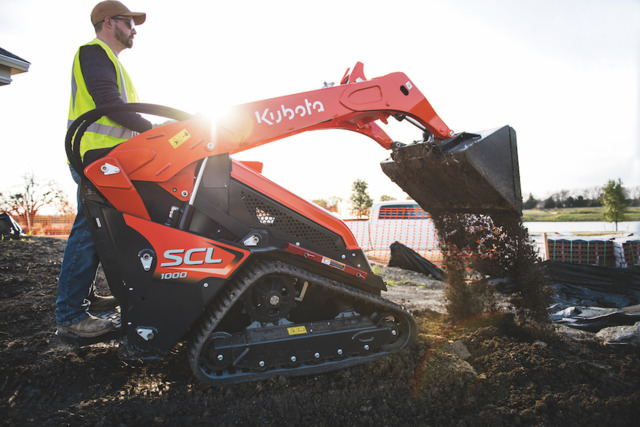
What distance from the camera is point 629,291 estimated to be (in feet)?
18.8

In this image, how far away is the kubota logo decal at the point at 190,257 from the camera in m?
2.46

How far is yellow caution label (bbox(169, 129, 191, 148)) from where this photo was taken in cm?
252

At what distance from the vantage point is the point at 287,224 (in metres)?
2.86

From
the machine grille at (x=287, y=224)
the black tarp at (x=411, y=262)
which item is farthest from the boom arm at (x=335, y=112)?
the black tarp at (x=411, y=262)

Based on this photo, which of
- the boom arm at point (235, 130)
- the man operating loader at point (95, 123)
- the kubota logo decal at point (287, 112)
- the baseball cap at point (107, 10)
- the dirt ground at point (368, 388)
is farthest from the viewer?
the baseball cap at point (107, 10)

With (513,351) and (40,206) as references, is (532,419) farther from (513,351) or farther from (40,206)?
(40,206)

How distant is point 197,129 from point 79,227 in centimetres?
121

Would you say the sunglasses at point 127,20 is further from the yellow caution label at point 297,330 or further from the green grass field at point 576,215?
the green grass field at point 576,215

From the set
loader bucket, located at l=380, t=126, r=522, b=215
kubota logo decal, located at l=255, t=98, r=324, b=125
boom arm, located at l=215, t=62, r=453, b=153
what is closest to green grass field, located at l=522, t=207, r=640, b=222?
loader bucket, located at l=380, t=126, r=522, b=215

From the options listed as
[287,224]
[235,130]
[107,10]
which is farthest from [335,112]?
[107,10]

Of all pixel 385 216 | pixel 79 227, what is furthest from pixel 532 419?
pixel 385 216

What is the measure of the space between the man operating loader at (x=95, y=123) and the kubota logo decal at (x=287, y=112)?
0.80 meters

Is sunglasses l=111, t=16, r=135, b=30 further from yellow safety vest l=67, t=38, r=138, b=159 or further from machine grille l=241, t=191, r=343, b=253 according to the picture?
machine grille l=241, t=191, r=343, b=253

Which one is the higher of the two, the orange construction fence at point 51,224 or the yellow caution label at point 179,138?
the yellow caution label at point 179,138
